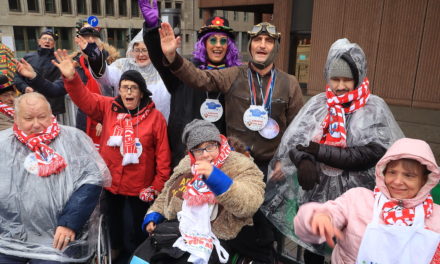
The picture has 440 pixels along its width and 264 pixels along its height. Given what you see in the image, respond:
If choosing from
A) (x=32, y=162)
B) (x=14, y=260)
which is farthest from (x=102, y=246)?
(x=32, y=162)

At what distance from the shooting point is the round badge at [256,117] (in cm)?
262

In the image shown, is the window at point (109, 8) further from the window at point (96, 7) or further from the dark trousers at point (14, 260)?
the dark trousers at point (14, 260)

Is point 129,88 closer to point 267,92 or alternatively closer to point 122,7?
point 267,92

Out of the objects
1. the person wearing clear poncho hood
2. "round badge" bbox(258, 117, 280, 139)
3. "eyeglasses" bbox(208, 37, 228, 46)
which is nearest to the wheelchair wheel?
the person wearing clear poncho hood

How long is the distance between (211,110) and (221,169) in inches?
31.7

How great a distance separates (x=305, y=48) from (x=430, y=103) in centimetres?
348

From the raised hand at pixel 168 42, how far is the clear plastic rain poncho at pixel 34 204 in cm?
99

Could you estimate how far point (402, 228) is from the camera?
1.65 metres

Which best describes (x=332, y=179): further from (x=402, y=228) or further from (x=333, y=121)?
(x=402, y=228)

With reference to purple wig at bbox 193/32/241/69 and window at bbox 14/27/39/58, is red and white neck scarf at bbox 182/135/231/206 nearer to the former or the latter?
purple wig at bbox 193/32/241/69

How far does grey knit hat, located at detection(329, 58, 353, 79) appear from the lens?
2.00 metres

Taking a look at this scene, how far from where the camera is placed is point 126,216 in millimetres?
3020

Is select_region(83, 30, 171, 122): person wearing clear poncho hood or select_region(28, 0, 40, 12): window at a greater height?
select_region(28, 0, 40, 12): window

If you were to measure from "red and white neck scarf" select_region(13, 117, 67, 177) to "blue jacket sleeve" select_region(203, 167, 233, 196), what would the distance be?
3.68 ft
